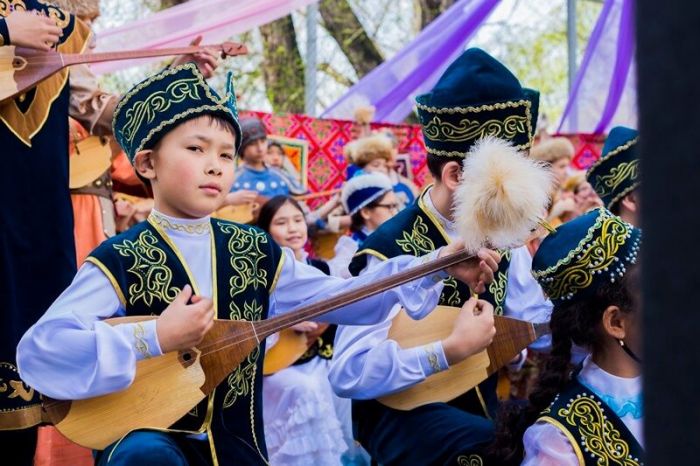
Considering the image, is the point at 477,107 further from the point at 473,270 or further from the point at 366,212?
the point at 366,212

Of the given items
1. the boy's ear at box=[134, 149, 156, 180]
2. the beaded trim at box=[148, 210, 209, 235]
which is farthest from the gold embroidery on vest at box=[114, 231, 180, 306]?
the boy's ear at box=[134, 149, 156, 180]

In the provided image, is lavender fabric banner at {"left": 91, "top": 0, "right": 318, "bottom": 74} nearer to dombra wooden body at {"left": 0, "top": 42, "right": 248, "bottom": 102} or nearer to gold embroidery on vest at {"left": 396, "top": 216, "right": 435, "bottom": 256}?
dombra wooden body at {"left": 0, "top": 42, "right": 248, "bottom": 102}

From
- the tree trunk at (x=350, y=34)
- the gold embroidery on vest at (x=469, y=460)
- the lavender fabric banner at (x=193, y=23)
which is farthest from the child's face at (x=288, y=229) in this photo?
the tree trunk at (x=350, y=34)

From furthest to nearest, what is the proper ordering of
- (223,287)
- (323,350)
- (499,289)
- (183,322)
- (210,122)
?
(323,350) < (499,289) < (210,122) < (223,287) < (183,322)

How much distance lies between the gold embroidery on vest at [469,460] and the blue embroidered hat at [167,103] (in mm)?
1199

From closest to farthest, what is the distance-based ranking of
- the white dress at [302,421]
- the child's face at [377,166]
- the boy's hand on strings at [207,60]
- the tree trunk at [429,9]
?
the boy's hand on strings at [207,60] < the white dress at [302,421] < the child's face at [377,166] < the tree trunk at [429,9]

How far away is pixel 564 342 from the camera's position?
9.30ft

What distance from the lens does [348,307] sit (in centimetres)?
300

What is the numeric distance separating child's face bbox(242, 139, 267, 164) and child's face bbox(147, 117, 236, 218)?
9.68 ft

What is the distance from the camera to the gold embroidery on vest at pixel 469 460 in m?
2.98

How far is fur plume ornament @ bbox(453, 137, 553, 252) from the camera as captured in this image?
9.00 feet

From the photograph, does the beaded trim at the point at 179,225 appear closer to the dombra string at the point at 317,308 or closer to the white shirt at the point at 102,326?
the white shirt at the point at 102,326

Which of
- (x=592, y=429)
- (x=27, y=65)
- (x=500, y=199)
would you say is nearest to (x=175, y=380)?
(x=500, y=199)

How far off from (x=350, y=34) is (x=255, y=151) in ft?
17.5
